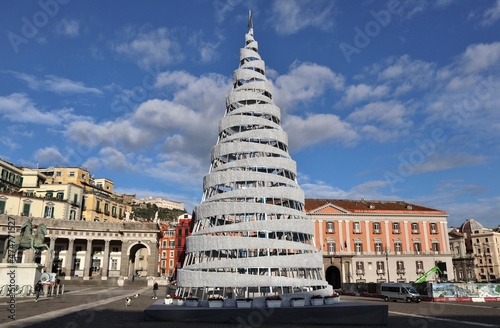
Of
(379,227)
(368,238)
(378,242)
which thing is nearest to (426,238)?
(379,227)

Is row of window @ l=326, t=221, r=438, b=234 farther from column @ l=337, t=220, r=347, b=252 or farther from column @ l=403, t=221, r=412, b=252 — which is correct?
column @ l=337, t=220, r=347, b=252

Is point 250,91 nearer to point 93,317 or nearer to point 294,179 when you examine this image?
point 294,179

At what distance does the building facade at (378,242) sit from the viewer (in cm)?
7712

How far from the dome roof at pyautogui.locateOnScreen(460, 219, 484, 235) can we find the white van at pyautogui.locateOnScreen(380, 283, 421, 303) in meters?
87.8

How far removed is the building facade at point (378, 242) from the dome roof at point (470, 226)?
5328 centimetres

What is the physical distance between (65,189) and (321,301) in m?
69.2

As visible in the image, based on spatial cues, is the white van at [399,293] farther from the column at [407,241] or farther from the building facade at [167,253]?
the building facade at [167,253]

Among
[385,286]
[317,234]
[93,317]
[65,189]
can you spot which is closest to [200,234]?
[93,317]

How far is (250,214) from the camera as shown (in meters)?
31.7

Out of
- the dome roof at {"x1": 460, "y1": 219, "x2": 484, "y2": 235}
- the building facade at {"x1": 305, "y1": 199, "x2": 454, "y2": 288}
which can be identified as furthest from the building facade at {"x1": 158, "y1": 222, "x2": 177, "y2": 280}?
the dome roof at {"x1": 460, "y1": 219, "x2": 484, "y2": 235}

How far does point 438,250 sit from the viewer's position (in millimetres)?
80125

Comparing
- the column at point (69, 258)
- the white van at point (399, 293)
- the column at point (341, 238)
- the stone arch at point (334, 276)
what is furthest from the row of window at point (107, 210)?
the white van at point (399, 293)

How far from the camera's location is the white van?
48.2m

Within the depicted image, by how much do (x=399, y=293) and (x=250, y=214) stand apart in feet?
96.2
